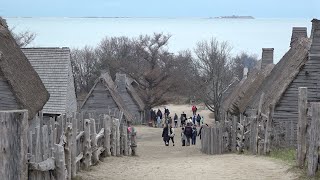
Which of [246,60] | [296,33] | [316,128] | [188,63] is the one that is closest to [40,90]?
[316,128]

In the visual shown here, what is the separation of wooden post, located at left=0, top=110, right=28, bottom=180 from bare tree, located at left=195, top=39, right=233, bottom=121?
4622 cm

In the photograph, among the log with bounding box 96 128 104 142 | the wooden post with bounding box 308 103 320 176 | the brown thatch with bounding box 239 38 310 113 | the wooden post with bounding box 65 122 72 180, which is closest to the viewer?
the wooden post with bounding box 65 122 72 180

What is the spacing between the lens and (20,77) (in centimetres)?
1962

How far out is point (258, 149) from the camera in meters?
19.7

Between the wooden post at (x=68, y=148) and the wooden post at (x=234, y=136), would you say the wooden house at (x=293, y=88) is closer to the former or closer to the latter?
the wooden post at (x=234, y=136)

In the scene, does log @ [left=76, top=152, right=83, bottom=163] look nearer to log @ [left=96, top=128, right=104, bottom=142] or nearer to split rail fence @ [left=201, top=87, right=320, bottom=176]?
log @ [left=96, top=128, right=104, bottom=142]

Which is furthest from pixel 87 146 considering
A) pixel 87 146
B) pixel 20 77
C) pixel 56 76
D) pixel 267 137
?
pixel 56 76

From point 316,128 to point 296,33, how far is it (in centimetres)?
2291

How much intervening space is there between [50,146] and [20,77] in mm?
9992

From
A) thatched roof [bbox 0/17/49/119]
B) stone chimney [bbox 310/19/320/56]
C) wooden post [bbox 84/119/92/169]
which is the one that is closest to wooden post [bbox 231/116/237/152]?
stone chimney [bbox 310/19/320/56]

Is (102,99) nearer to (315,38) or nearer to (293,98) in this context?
(293,98)

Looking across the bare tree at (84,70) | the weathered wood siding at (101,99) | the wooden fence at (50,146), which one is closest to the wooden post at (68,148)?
the wooden fence at (50,146)

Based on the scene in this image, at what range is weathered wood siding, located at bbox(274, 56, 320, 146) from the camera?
72.5ft

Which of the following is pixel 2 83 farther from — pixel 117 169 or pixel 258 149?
pixel 258 149
